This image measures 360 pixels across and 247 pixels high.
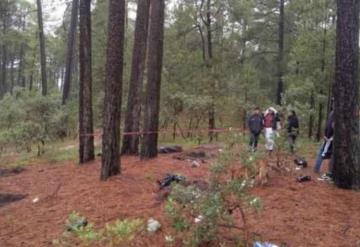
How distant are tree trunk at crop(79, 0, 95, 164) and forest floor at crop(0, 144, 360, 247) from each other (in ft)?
4.17

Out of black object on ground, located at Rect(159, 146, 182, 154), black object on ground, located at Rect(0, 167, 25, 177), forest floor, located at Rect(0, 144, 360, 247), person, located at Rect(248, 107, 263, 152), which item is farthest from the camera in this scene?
person, located at Rect(248, 107, 263, 152)

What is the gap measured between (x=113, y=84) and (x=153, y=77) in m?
2.78

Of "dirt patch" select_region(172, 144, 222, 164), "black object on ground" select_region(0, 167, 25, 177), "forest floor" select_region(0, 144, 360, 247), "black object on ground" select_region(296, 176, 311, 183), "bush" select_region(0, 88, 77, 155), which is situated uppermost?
"bush" select_region(0, 88, 77, 155)

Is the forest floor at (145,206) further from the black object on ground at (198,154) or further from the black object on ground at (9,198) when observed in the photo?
the black object on ground at (198,154)

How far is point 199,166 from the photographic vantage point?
11.0m

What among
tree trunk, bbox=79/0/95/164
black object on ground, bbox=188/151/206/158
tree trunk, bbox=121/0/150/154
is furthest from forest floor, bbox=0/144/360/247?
black object on ground, bbox=188/151/206/158

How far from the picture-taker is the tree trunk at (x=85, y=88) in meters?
11.3

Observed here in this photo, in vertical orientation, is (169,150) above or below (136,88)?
below

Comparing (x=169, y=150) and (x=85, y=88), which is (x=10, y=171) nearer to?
(x=85, y=88)

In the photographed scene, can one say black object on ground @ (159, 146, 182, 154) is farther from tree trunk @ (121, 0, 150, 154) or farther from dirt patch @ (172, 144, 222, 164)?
tree trunk @ (121, 0, 150, 154)

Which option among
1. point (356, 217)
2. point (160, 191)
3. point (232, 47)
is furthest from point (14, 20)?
point (356, 217)

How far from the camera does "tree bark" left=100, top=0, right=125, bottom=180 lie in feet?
28.7

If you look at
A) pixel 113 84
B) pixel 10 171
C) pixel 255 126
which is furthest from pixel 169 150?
pixel 113 84

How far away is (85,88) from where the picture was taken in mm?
11617
